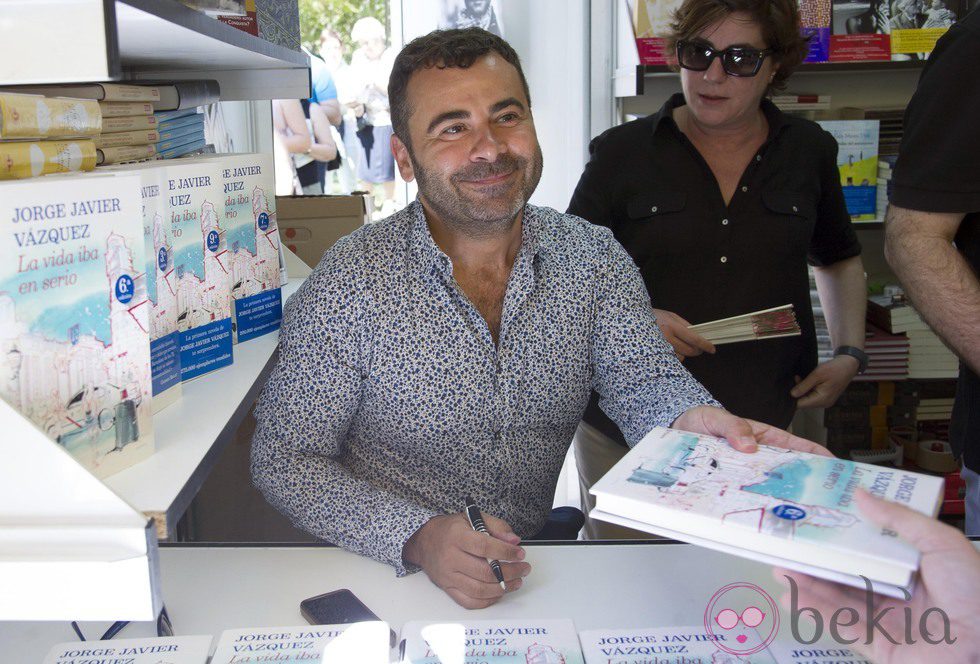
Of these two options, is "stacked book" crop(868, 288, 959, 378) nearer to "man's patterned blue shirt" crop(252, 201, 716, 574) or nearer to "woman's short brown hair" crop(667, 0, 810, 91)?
"woman's short brown hair" crop(667, 0, 810, 91)

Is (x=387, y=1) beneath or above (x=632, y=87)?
above

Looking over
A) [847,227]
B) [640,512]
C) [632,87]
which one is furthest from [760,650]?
[632,87]

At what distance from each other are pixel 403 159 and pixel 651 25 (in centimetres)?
161

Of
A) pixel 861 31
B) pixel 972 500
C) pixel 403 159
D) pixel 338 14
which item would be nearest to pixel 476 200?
pixel 403 159

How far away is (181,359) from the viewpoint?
1402 mm

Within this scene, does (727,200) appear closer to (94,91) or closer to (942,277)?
(942,277)

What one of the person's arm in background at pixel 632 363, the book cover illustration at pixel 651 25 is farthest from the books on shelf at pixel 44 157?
the book cover illustration at pixel 651 25

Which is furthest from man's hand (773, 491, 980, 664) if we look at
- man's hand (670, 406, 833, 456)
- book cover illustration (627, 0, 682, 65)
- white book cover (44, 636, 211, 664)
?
book cover illustration (627, 0, 682, 65)

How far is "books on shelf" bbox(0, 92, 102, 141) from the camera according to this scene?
96 cm

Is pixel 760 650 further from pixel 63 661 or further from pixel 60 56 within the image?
pixel 60 56

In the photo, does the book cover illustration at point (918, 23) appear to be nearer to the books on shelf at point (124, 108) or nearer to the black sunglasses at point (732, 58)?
the black sunglasses at point (732, 58)

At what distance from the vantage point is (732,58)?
229cm

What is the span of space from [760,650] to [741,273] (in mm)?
1286

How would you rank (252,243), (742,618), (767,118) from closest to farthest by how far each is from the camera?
(742,618) → (252,243) → (767,118)
